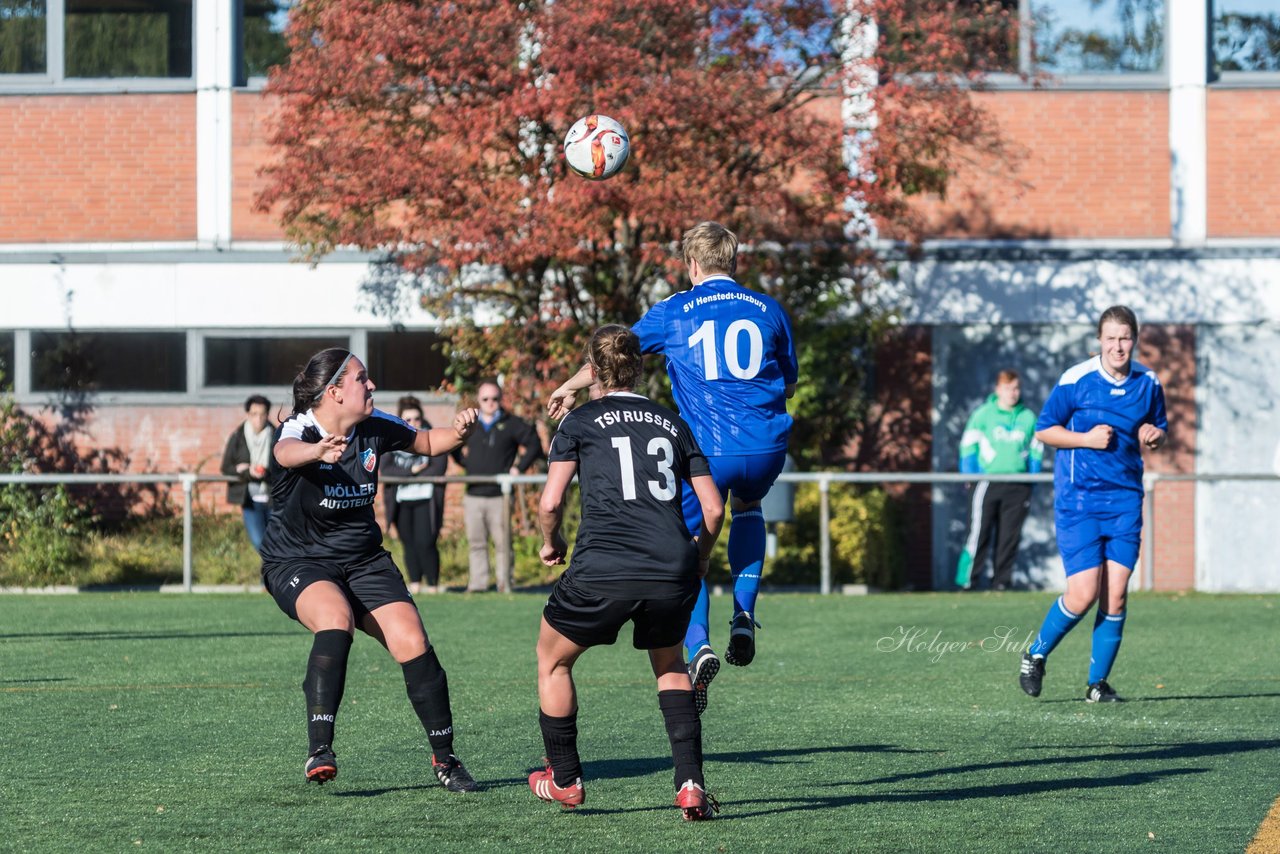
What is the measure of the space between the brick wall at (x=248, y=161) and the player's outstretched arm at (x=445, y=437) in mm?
14136

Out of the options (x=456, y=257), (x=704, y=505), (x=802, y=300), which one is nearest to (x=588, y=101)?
(x=456, y=257)

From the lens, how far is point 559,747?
21.0 feet

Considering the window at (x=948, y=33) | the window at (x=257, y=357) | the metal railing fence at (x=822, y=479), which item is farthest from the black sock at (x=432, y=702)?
the window at (x=257, y=357)

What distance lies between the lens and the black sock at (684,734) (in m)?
6.25

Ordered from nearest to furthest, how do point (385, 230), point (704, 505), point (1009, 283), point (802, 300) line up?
point (704, 505), point (385, 230), point (802, 300), point (1009, 283)

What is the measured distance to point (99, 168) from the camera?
21.4 metres

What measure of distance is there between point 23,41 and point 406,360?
5948mm

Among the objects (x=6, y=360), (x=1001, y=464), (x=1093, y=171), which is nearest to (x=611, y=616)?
(x=1001, y=464)

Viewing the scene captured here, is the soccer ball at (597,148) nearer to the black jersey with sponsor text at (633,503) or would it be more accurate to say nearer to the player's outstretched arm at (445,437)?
the player's outstretched arm at (445,437)

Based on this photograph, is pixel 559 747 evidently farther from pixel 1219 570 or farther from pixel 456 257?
pixel 1219 570

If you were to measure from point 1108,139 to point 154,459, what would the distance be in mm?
11358

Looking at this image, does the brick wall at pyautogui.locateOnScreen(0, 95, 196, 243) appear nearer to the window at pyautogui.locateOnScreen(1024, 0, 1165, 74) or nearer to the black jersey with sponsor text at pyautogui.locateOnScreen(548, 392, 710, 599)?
the window at pyautogui.locateOnScreen(1024, 0, 1165, 74)

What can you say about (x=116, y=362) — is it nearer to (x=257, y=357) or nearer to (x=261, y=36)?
(x=257, y=357)

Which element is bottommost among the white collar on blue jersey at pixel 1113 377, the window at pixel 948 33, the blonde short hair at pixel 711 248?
the white collar on blue jersey at pixel 1113 377
